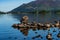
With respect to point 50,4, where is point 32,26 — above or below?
below

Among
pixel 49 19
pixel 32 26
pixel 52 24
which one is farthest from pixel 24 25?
pixel 49 19

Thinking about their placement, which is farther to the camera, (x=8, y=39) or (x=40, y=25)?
(x=40, y=25)

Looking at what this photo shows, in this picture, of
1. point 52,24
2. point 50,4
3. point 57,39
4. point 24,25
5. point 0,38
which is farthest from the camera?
point 50,4

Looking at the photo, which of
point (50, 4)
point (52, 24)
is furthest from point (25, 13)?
point (50, 4)

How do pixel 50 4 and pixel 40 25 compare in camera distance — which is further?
pixel 50 4

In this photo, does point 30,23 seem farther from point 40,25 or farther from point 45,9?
point 45,9

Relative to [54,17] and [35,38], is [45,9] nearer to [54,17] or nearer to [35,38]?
[54,17]

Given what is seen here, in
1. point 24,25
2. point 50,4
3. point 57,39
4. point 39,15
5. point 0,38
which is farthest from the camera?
point 50,4

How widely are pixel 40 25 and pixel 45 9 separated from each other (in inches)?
89.3

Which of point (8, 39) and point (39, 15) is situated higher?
point (39, 15)

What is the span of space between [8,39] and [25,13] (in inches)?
295

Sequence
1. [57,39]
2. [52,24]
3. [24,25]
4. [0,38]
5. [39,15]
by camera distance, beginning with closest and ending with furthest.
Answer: [57,39] → [0,38] → [24,25] → [52,24] → [39,15]

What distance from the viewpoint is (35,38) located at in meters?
15.1

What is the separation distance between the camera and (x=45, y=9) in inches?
902
